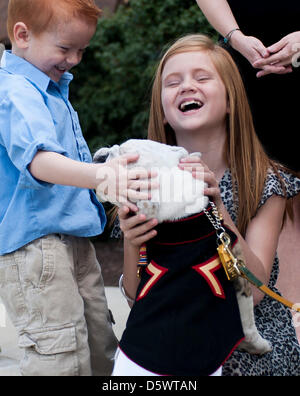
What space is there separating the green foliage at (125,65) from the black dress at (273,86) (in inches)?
80.6

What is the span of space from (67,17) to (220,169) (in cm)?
81

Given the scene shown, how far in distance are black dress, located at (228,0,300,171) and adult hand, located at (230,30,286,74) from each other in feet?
0.70

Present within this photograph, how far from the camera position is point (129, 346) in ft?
5.92

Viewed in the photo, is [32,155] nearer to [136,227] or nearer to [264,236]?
[136,227]

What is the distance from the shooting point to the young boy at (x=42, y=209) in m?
2.04

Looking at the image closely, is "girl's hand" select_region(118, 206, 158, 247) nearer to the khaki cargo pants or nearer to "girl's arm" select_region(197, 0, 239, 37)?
the khaki cargo pants

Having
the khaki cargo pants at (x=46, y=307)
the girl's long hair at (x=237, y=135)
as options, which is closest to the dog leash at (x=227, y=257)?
the girl's long hair at (x=237, y=135)

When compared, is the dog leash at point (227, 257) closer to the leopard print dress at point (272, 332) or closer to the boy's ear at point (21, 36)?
the leopard print dress at point (272, 332)

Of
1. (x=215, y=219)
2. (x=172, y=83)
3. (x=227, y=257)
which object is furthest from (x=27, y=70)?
(x=227, y=257)

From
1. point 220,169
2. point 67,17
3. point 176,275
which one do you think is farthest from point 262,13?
point 176,275

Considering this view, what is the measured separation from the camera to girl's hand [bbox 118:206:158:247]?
1818 mm

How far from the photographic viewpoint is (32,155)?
1899 mm

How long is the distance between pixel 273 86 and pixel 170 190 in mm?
1354

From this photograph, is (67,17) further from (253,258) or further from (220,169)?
(253,258)
